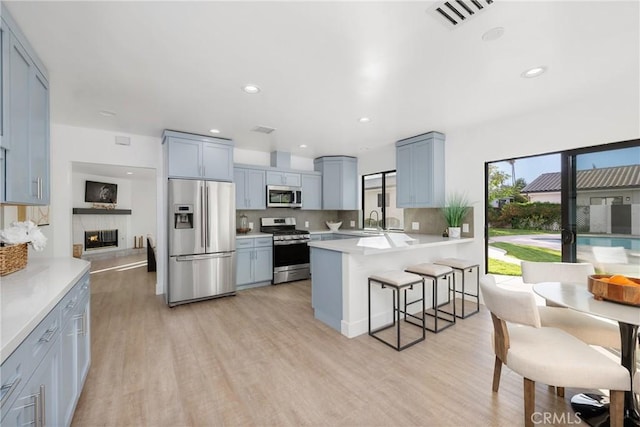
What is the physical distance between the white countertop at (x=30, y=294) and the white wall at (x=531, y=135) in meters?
4.26

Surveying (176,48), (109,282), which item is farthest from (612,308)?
(109,282)

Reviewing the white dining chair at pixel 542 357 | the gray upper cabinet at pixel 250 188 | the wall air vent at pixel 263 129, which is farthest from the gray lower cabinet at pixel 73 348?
the gray upper cabinet at pixel 250 188

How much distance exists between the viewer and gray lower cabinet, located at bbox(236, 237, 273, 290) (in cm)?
462

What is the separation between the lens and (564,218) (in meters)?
3.10

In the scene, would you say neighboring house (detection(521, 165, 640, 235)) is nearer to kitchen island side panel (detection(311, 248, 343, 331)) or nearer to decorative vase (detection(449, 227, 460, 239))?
decorative vase (detection(449, 227, 460, 239))

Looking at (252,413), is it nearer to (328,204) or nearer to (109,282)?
(328,204)

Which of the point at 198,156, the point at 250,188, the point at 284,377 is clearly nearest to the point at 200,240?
the point at 198,156

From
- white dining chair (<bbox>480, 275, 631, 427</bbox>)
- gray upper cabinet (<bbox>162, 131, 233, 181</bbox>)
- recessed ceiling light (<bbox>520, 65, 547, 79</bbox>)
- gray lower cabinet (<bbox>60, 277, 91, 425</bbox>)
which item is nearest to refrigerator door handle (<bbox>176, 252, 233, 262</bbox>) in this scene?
gray upper cabinet (<bbox>162, 131, 233, 181</bbox>)

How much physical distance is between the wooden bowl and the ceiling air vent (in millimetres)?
1783

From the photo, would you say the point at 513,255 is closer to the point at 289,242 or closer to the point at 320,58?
the point at 289,242

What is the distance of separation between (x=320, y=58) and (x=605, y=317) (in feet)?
7.87

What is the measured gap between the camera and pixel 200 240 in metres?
3.99

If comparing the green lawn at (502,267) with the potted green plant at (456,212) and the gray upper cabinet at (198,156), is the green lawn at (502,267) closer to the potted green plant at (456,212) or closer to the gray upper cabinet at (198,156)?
the potted green plant at (456,212)

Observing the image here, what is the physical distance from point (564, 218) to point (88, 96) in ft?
17.6
